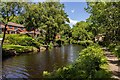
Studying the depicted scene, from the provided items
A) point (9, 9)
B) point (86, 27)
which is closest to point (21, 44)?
point (9, 9)

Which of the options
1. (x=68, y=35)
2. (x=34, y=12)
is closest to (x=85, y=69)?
(x=34, y=12)

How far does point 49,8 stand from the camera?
71500 millimetres

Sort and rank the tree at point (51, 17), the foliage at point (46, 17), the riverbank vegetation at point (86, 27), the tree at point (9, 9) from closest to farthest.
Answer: the riverbank vegetation at point (86, 27) < the tree at point (9, 9) < the foliage at point (46, 17) < the tree at point (51, 17)

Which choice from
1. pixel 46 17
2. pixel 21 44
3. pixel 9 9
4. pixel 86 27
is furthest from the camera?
pixel 86 27

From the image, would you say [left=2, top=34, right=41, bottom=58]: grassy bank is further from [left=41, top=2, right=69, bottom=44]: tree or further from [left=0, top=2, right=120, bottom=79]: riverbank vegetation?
[left=41, top=2, right=69, bottom=44]: tree

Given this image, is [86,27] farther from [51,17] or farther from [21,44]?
[21,44]

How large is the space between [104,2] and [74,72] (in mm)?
6769

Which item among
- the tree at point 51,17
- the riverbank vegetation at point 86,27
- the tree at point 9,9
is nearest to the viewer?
the riverbank vegetation at point 86,27

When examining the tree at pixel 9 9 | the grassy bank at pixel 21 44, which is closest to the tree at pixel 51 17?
the grassy bank at pixel 21 44

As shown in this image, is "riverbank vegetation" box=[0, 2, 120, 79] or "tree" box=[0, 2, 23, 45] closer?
"riverbank vegetation" box=[0, 2, 120, 79]

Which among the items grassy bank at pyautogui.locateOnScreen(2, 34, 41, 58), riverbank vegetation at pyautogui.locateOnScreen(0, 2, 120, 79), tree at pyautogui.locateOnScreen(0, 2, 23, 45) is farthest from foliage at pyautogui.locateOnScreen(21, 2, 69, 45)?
tree at pyautogui.locateOnScreen(0, 2, 23, 45)

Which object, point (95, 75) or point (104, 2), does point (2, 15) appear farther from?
point (95, 75)

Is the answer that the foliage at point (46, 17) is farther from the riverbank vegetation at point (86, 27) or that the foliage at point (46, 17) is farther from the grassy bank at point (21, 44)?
the grassy bank at point (21, 44)

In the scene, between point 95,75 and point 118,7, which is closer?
point 95,75
